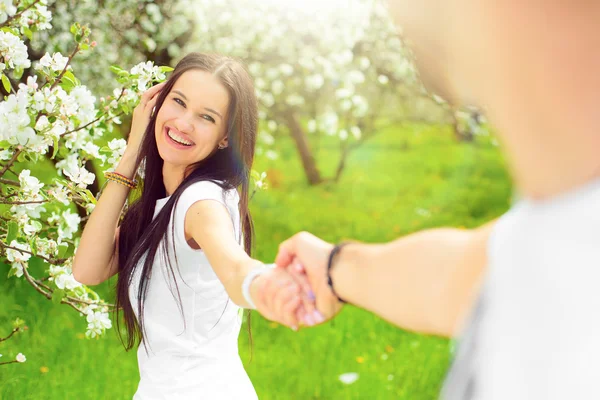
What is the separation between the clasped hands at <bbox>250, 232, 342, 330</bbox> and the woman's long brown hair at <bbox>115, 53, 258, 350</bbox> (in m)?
0.70

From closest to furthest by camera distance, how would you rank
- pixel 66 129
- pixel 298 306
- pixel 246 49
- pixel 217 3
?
pixel 298 306
pixel 66 129
pixel 217 3
pixel 246 49

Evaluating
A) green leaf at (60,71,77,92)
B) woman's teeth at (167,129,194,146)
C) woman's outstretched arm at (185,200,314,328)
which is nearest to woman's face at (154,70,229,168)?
woman's teeth at (167,129,194,146)

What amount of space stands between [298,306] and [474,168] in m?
11.6

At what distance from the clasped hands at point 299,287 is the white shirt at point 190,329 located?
59 centimetres

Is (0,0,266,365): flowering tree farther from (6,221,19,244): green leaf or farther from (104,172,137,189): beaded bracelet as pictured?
(104,172,137,189): beaded bracelet

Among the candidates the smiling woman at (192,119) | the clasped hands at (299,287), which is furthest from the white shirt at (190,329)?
the clasped hands at (299,287)

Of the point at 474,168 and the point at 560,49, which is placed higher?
the point at 560,49

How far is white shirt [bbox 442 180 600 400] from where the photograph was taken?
1.14 meters

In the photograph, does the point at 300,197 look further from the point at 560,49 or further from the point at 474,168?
the point at 560,49

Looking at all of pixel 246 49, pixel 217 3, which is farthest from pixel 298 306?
pixel 246 49

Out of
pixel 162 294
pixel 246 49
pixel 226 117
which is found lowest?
pixel 246 49

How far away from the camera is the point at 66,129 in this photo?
345cm

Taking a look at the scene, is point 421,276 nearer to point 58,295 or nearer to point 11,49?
point 11,49

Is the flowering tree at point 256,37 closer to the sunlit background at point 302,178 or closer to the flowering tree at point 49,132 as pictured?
the sunlit background at point 302,178
